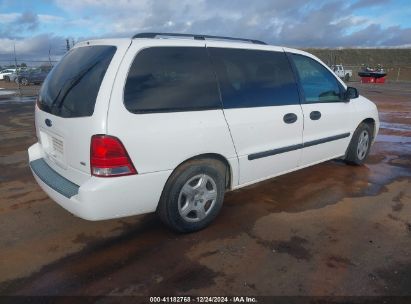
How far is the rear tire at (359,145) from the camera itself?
18.9 feet

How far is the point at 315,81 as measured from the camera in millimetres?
4941

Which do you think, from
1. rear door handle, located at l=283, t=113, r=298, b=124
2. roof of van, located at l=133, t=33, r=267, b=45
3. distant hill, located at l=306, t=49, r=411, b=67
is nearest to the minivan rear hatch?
roof of van, located at l=133, t=33, r=267, b=45

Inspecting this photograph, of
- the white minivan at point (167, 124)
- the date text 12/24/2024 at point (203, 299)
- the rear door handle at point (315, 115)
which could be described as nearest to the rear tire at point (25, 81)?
the white minivan at point (167, 124)

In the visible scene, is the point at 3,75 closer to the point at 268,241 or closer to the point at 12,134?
the point at 12,134

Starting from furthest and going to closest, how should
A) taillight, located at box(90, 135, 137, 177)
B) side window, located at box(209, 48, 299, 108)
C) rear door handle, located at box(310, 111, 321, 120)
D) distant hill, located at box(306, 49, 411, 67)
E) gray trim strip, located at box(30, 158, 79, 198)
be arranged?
distant hill, located at box(306, 49, 411, 67), rear door handle, located at box(310, 111, 321, 120), side window, located at box(209, 48, 299, 108), gray trim strip, located at box(30, 158, 79, 198), taillight, located at box(90, 135, 137, 177)

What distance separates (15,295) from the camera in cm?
283

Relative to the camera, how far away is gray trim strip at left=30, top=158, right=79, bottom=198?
3.35m

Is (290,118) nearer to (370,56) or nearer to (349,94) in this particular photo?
(349,94)

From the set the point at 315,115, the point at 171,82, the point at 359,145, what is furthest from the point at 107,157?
the point at 359,145

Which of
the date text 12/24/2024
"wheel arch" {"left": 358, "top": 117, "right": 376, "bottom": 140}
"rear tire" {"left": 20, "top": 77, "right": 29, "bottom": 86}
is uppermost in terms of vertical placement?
"rear tire" {"left": 20, "top": 77, "right": 29, "bottom": 86}

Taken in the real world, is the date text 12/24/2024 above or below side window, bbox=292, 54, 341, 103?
below

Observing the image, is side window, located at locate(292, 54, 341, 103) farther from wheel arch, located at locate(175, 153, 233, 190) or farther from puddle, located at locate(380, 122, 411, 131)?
puddle, located at locate(380, 122, 411, 131)

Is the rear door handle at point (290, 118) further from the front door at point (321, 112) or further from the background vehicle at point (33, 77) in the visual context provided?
the background vehicle at point (33, 77)

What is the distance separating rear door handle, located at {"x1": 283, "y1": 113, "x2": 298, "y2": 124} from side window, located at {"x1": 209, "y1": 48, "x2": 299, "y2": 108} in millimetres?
144
